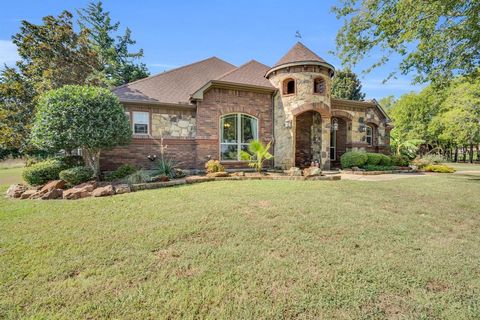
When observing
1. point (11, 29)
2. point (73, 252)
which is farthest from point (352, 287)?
point (11, 29)

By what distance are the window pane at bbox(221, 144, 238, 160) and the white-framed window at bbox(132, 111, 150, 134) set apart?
13.4 ft

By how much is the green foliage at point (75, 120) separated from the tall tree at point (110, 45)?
13140 mm

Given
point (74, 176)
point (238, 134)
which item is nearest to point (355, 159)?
point (238, 134)

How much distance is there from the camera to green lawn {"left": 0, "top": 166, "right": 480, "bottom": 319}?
2416 mm

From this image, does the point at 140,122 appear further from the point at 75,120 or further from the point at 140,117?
the point at 75,120

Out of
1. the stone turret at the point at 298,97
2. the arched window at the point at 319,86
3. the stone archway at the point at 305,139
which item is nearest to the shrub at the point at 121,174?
the stone turret at the point at 298,97

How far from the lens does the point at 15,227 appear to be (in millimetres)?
4492

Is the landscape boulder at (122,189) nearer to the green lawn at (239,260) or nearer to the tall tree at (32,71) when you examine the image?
the green lawn at (239,260)

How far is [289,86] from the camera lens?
43.6ft

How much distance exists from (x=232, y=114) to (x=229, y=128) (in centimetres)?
80

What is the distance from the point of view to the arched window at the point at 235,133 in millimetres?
12531

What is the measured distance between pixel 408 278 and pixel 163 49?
14.0m

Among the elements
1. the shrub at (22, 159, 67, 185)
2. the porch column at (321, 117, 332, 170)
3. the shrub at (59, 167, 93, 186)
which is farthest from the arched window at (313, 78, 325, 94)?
the shrub at (22, 159, 67, 185)

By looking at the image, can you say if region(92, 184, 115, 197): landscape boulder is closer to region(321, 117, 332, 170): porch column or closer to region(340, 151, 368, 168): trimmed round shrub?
region(321, 117, 332, 170): porch column
